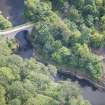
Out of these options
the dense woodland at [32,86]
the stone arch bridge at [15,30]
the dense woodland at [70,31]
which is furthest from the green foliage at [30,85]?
the stone arch bridge at [15,30]

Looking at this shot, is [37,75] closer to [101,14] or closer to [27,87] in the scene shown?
[27,87]

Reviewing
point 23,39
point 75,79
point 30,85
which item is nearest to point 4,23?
point 23,39

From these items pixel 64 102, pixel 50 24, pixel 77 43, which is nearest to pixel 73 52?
pixel 77 43

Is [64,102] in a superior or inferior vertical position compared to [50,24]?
inferior

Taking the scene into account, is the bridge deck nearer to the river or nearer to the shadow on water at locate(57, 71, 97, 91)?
the river

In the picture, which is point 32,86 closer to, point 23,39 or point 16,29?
point 16,29

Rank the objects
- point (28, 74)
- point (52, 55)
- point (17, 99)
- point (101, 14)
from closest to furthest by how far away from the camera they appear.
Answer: point (17, 99) → point (28, 74) → point (52, 55) → point (101, 14)
